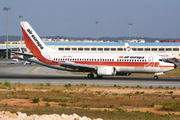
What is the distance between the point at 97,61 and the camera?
41.6 metres

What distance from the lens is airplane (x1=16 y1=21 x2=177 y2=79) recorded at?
4084 cm

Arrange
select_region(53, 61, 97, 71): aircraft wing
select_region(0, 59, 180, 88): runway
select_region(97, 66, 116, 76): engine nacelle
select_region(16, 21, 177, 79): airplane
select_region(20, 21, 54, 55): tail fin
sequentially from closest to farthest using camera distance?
select_region(0, 59, 180, 88): runway, select_region(97, 66, 116, 76): engine nacelle, select_region(53, 61, 97, 71): aircraft wing, select_region(16, 21, 177, 79): airplane, select_region(20, 21, 54, 55): tail fin

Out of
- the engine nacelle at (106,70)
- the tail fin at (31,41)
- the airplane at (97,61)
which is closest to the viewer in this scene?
the engine nacelle at (106,70)

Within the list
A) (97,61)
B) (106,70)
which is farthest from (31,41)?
(106,70)

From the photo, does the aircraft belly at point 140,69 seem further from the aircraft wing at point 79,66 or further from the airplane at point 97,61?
the aircraft wing at point 79,66

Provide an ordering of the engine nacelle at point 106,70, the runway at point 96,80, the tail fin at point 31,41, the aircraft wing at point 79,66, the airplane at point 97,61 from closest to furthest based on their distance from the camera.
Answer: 1. the runway at point 96,80
2. the engine nacelle at point 106,70
3. the aircraft wing at point 79,66
4. the airplane at point 97,61
5. the tail fin at point 31,41

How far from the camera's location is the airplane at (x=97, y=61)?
40844 mm

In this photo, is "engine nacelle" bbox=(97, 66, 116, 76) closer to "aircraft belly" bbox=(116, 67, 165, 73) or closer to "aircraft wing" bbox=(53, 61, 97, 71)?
"aircraft wing" bbox=(53, 61, 97, 71)

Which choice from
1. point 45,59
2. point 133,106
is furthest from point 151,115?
point 45,59

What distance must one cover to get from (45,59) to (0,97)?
1862 cm

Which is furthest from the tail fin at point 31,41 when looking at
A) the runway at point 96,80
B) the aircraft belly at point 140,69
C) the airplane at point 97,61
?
the aircraft belly at point 140,69

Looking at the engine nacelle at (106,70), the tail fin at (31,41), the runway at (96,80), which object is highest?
the tail fin at (31,41)

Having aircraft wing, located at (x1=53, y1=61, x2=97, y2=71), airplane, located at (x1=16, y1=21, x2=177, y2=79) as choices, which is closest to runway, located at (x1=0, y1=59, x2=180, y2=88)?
airplane, located at (x1=16, y1=21, x2=177, y2=79)

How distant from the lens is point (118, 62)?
41.2 m
